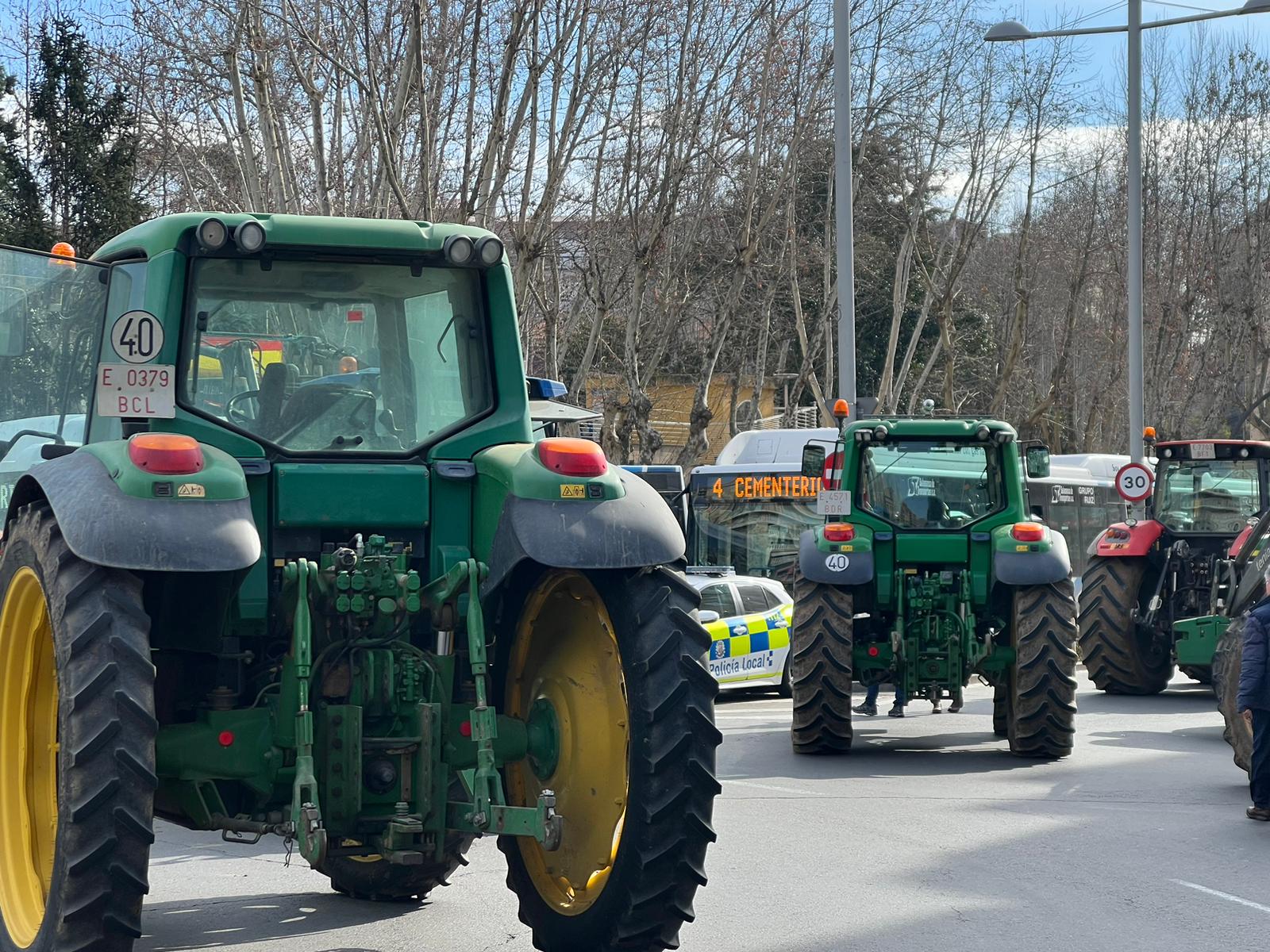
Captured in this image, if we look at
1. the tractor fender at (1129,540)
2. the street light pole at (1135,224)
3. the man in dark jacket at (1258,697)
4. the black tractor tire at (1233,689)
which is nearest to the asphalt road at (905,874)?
the man in dark jacket at (1258,697)

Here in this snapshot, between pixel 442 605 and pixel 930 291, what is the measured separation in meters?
33.4

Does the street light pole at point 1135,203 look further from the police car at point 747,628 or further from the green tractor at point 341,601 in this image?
the green tractor at point 341,601

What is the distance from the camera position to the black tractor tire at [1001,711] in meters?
13.9

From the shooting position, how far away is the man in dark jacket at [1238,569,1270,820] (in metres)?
10.1

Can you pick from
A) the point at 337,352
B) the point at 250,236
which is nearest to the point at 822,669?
the point at 337,352

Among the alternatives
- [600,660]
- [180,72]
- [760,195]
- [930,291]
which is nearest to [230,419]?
[600,660]

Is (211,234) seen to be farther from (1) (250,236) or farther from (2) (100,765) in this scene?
(2) (100,765)

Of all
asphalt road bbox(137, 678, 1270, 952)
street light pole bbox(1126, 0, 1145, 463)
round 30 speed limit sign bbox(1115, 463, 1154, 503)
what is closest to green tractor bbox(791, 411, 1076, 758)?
asphalt road bbox(137, 678, 1270, 952)

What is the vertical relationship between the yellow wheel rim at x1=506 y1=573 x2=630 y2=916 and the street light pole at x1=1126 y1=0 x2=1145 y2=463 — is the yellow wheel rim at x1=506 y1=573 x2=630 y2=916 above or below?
below

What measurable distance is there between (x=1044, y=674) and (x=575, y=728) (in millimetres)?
7886

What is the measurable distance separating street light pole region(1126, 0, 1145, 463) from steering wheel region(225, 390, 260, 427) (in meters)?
19.1

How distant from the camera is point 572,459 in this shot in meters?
5.80

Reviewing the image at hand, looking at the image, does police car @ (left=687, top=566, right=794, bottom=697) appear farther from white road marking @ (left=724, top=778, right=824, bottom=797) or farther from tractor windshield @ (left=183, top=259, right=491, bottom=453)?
tractor windshield @ (left=183, top=259, right=491, bottom=453)

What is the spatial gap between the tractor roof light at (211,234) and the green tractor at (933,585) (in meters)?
8.36
